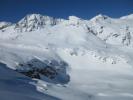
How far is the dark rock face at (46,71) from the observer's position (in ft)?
538

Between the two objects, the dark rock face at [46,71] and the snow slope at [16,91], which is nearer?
the snow slope at [16,91]

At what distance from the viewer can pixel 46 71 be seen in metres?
175

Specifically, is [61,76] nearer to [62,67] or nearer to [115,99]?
[62,67]

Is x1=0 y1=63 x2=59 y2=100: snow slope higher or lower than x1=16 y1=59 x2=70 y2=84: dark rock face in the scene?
lower

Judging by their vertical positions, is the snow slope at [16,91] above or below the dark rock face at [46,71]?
below

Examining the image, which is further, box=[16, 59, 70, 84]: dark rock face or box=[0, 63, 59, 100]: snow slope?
box=[16, 59, 70, 84]: dark rock face

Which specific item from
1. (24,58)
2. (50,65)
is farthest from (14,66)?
(50,65)

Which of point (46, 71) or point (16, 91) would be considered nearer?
point (16, 91)

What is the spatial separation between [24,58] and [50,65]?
17.3 meters

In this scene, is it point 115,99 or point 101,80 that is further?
point 101,80

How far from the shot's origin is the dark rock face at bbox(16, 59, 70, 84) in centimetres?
16385

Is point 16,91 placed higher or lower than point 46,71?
lower

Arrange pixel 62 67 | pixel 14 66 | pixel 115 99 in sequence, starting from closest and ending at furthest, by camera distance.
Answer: pixel 115 99, pixel 14 66, pixel 62 67

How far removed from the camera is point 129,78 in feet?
620
